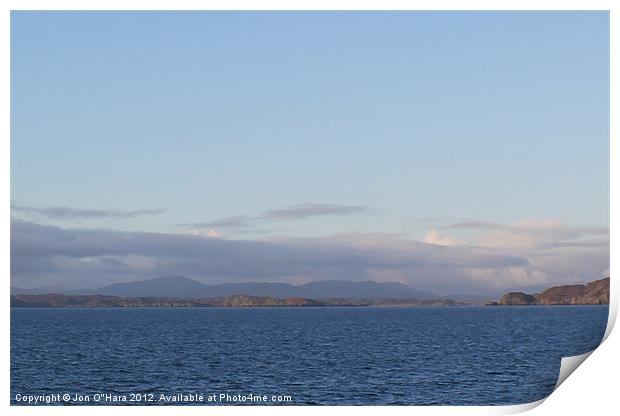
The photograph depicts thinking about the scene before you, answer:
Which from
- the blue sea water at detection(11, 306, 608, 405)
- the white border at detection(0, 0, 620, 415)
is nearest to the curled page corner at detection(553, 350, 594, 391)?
the white border at detection(0, 0, 620, 415)

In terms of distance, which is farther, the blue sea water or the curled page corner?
the blue sea water

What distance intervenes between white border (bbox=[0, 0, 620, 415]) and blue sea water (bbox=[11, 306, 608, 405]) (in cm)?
80

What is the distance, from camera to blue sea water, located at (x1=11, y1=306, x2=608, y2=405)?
26.0m

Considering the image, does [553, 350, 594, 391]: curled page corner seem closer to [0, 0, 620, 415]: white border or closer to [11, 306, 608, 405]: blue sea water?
[0, 0, 620, 415]: white border

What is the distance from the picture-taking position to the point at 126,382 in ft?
94.1

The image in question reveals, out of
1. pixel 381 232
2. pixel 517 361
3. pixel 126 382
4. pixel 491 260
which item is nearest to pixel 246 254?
pixel 381 232
